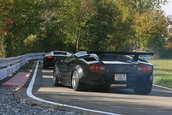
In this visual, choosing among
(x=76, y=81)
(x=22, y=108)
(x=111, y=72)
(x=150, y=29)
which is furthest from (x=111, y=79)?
(x=150, y=29)

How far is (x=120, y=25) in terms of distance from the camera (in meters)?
70.5

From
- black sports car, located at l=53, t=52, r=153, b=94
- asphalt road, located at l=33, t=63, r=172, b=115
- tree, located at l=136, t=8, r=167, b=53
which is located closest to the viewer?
asphalt road, located at l=33, t=63, r=172, b=115

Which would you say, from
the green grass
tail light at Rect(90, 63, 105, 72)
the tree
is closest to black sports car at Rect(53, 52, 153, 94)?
tail light at Rect(90, 63, 105, 72)

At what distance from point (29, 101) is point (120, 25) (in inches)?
2460

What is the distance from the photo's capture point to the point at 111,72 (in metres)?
10.9

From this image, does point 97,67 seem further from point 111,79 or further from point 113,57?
point 113,57

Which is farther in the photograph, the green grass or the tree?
the tree

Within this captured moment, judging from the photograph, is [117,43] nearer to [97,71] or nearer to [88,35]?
[88,35]

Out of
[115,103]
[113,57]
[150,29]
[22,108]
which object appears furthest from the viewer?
[150,29]

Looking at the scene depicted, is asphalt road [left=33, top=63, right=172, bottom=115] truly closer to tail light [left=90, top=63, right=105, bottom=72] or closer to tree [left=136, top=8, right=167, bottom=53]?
tail light [left=90, top=63, right=105, bottom=72]

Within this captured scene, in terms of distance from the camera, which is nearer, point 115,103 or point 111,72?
point 115,103

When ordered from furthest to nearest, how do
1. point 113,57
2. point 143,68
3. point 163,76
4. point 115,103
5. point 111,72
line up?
point 163,76 < point 113,57 < point 143,68 < point 111,72 < point 115,103

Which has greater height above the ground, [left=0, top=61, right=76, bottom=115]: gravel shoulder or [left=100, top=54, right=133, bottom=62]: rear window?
[left=100, top=54, right=133, bottom=62]: rear window

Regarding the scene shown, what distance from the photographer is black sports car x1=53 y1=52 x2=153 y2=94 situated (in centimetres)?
1095
